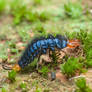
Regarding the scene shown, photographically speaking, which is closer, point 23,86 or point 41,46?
point 23,86

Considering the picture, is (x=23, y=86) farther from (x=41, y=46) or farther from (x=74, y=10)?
(x=74, y=10)

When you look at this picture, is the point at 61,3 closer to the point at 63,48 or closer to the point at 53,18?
the point at 53,18

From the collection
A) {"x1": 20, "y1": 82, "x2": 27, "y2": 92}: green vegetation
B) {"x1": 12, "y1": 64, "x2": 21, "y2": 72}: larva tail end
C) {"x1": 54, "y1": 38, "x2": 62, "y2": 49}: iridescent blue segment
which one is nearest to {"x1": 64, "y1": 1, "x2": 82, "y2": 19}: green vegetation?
{"x1": 54, "y1": 38, "x2": 62, "y2": 49}: iridescent blue segment

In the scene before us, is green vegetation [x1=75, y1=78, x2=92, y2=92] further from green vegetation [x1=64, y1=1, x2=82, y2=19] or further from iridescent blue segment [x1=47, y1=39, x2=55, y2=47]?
green vegetation [x1=64, y1=1, x2=82, y2=19]

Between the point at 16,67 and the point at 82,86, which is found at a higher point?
the point at 16,67

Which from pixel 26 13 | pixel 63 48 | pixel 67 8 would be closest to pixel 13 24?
pixel 26 13

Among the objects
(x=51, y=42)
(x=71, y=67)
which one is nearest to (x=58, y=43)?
(x=51, y=42)
